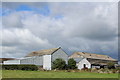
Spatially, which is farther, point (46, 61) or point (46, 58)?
point (46, 58)

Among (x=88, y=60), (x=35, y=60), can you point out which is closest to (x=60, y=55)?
(x=35, y=60)

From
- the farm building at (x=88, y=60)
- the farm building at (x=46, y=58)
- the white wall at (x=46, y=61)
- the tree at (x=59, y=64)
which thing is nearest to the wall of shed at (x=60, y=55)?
the farm building at (x=46, y=58)

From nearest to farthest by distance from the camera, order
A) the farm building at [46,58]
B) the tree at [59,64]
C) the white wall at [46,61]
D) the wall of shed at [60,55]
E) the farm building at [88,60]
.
Answer: the tree at [59,64] < the white wall at [46,61] < the farm building at [46,58] < the wall of shed at [60,55] < the farm building at [88,60]

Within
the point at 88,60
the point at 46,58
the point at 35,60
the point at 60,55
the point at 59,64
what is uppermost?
the point at 60,55

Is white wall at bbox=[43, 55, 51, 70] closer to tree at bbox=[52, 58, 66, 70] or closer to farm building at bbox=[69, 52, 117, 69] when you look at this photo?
tree at bbox=[52, 58, 66, 70]

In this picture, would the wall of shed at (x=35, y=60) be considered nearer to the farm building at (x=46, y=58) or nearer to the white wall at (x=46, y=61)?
the farm building at (x=46, y=58)

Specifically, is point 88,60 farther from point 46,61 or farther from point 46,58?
point 46,61

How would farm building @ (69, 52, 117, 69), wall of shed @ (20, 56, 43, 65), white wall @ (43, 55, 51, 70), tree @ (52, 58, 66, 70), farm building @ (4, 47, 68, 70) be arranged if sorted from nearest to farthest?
tree @ (52, 58, 66, 70)
white wall @ (43, 55, 51, 70)
farm building @ (4, 47, 68, 70)
wall of shed @ (20, 56, 43, 65)
farm building @ (69, 52, 117, 69)

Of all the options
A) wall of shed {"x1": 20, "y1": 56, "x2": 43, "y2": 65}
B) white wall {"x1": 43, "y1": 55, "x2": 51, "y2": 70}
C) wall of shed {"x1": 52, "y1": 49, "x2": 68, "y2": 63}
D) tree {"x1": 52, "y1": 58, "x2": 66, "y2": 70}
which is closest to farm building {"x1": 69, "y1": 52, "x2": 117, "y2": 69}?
wall of shed {"x1": 52, "y1": 49, "x2": 68, "y2": 63}

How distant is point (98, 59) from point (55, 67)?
1218 inches

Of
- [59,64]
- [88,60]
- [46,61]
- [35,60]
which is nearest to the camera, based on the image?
[59,64]

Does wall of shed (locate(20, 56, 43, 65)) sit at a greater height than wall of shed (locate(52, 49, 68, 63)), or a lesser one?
lesser

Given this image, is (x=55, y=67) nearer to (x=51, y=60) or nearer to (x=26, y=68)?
(x=51, y=60)

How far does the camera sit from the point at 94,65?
6969cm
